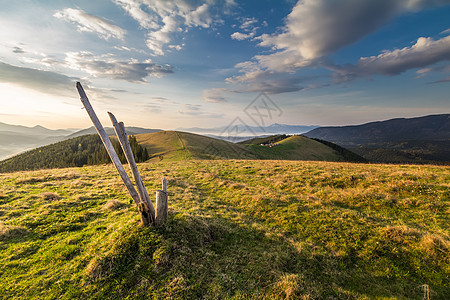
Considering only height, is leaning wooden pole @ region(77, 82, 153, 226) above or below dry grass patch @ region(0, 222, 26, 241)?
above

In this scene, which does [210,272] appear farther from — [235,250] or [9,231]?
[9,231]

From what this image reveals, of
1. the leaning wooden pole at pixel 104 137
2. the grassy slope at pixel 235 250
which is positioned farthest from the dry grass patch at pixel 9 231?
the leaning wooden pole at pixel 104 137

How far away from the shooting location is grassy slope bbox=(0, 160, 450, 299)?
4746mm

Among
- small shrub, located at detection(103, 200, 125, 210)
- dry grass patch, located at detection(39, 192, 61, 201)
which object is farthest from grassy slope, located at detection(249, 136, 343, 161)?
dry grass patch, located at detection(39, 192, 61, 201)

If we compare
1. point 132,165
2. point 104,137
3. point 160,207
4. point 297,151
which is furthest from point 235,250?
point 297,151

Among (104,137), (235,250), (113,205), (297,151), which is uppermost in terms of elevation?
(104,137)

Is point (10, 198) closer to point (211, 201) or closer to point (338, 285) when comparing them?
point (211, 201)

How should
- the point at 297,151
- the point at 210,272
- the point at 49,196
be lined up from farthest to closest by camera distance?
the point at 297,151
the point at 49,196
the point at 210,272

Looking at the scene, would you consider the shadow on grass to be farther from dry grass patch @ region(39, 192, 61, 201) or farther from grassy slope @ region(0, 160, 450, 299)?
dry grass patch @ region(39, 192, 61, 201)

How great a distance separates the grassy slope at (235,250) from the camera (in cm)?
475

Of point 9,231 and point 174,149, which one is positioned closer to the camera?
point 9,231

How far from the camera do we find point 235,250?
20.7ft

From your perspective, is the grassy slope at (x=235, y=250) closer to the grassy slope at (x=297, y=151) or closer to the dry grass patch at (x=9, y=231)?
the dry grass patch at (x=9, y=231)

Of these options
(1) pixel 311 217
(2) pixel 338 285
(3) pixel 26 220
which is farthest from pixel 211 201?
(3) pixel 26 220
